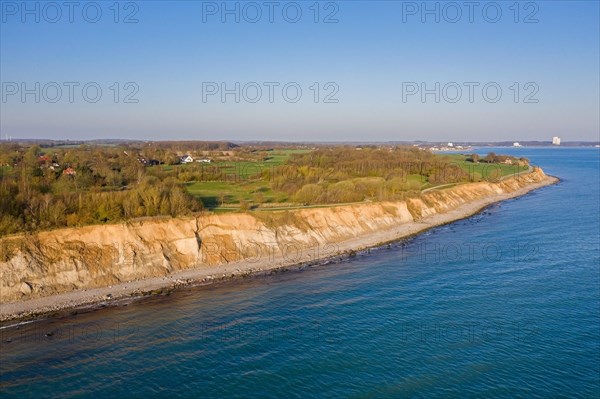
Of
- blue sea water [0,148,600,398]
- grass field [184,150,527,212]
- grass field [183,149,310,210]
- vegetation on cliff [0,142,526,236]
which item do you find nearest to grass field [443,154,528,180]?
grass field [184,150,527,212]

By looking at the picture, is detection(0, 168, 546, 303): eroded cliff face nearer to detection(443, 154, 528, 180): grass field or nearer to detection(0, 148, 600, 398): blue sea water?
detection(0, 148, 600, 398): blue sea water

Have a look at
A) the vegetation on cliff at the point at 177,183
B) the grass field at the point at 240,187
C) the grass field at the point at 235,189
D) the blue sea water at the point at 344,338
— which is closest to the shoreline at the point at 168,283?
the blue sea water at the point at 344,338

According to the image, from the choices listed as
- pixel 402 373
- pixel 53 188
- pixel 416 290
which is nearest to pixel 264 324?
pixel 402 373

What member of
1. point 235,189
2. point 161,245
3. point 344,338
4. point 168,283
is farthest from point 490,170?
point 344,338

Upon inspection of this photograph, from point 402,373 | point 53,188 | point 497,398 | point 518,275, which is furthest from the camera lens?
point 53,188

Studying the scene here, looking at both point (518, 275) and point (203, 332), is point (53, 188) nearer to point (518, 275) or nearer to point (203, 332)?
point (203, 332)

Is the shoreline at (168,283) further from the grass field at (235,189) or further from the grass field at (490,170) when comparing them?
the grass field at (490,170)
